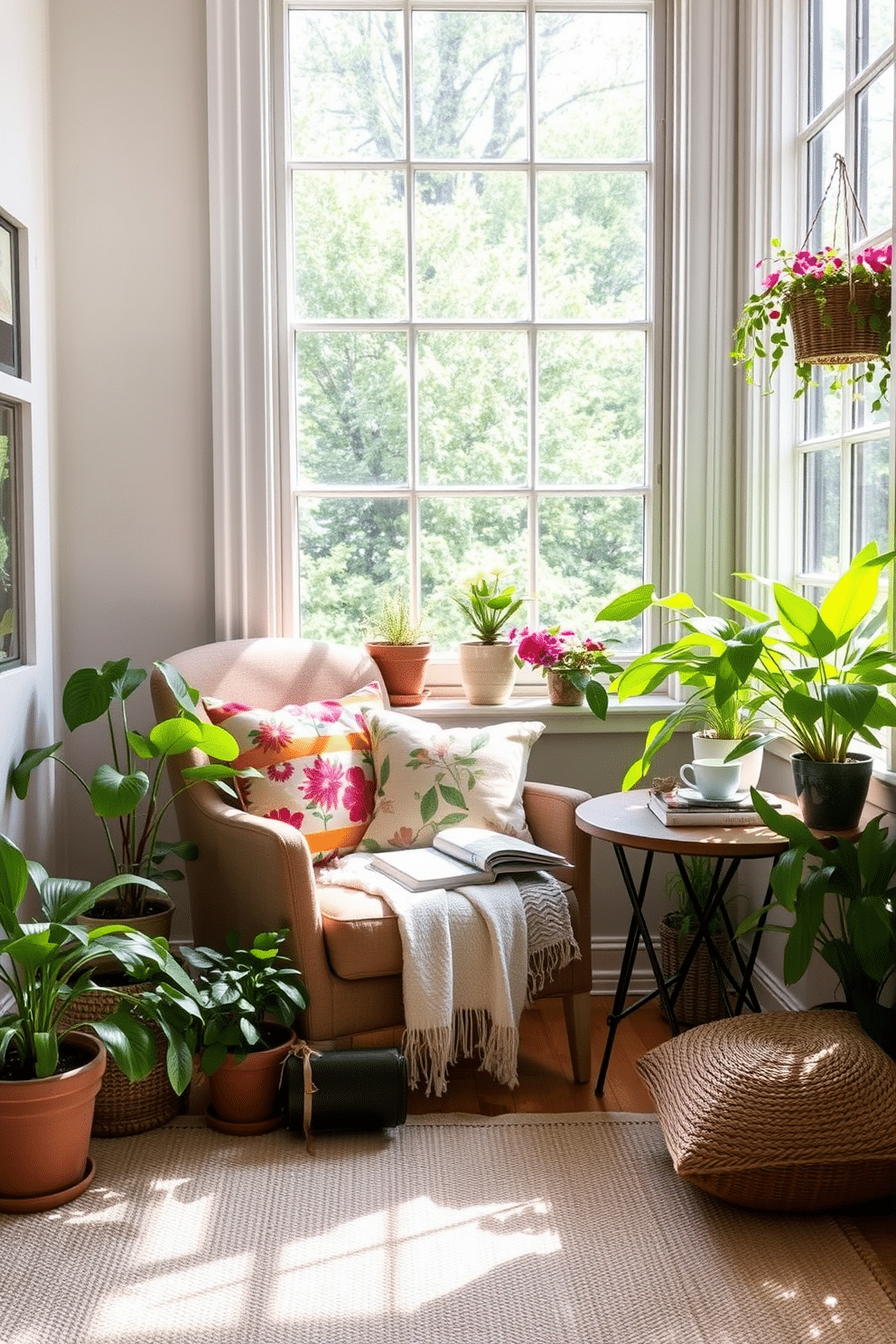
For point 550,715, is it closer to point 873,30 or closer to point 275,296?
point 275,296

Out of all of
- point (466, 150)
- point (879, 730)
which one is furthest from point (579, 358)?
point (879, 730)

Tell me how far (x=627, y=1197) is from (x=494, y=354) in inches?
89.7

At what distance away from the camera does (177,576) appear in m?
3.48

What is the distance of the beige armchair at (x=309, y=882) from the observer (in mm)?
2637

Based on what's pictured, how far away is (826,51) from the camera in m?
3.12

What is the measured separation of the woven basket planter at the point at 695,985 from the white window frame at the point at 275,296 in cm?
94

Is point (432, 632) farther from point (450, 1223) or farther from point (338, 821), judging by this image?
point (450, 1223)

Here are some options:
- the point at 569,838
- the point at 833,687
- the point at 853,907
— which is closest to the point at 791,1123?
the point at 853,907

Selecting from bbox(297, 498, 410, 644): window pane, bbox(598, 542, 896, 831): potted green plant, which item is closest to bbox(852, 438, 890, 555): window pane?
bbox(598, 542, 896, 831): potted green plant

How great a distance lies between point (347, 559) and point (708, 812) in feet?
4.64

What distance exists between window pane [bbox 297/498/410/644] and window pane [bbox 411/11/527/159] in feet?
3.29

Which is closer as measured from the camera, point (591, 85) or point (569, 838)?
point (569, 838)

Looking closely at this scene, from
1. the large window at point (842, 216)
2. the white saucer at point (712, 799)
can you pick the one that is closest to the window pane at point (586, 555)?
the large window at point (842, 216)

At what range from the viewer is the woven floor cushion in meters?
2.15
